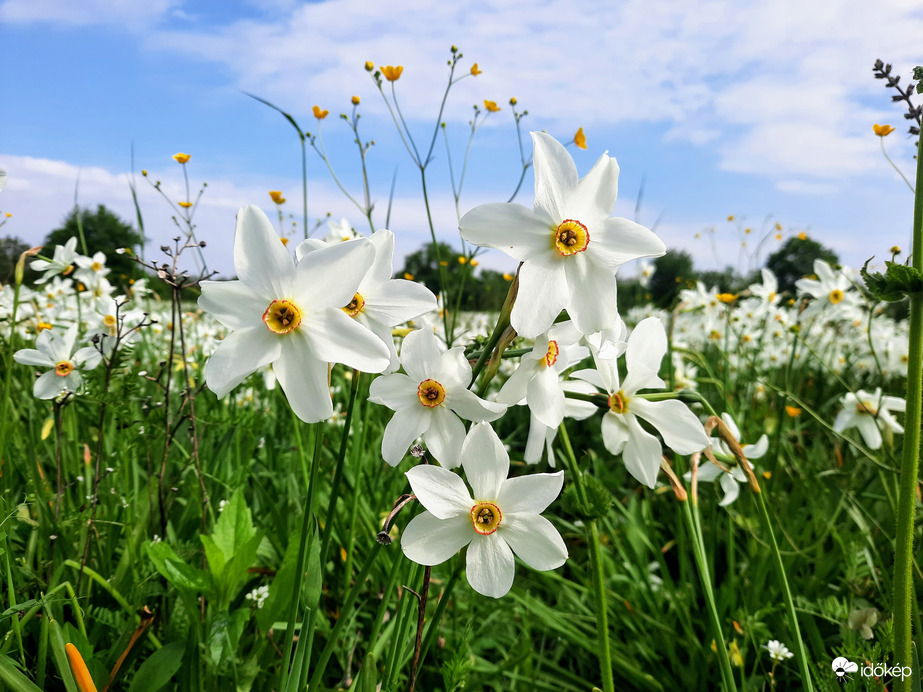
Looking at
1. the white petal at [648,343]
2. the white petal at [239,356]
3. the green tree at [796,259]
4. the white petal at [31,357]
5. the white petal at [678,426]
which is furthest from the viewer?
the green tree at [796,259]

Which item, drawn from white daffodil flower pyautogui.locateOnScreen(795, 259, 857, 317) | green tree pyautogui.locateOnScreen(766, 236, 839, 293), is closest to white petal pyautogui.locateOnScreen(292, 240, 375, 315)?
white daffodil flower pyautogui.locateOnScreen(795, 259, 857, 317)

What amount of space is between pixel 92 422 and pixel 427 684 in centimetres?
235

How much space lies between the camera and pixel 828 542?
2.85m

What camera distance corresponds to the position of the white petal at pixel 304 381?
856mm

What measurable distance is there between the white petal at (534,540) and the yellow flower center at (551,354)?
25 centimetres

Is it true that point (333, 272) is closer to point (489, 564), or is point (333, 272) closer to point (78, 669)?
point (489, 564)

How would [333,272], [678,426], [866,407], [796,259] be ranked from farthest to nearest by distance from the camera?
1. [796,259]
2. [866,407]
3. [678,426]
4. [333,272]

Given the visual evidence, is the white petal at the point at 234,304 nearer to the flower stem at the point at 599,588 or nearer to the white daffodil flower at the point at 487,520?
the white daffodil flower at the point at 487,520

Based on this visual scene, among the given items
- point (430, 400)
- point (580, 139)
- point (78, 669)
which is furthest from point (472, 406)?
point (580, 139)

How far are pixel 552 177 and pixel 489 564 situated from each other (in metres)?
0.62

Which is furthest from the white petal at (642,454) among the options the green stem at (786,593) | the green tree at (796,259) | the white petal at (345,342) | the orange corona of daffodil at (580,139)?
the green tree at (796,259)

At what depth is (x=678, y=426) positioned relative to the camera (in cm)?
111

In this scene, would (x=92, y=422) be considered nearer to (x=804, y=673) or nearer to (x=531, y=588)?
(x=531, y=588)

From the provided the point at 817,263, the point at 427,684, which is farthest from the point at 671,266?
the point at 427,684
